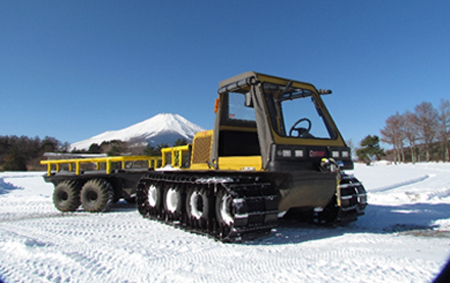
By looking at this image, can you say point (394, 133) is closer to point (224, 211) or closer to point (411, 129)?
point (411, 129)

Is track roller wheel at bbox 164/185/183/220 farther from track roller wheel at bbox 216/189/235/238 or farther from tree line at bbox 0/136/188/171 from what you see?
tree line at bbox 0/136/188/171

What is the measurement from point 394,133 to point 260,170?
181 feet

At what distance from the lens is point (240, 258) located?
3.99m

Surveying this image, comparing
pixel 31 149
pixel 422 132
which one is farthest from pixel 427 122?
pixel 31 149

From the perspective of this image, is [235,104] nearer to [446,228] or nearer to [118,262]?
[118,262]

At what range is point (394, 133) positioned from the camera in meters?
52.9

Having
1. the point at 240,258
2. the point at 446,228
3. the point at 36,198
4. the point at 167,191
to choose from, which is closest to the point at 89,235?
the point at 167,191

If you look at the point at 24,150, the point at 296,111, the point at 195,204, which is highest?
the point at 24,150

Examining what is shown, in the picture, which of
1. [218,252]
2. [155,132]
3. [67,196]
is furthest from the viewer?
[155,132]

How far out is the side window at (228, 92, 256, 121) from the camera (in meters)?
6.02

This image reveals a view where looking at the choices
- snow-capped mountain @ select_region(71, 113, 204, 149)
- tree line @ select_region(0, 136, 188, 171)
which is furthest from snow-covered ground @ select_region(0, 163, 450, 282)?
snow-capped mountain @ select_region(71, 113, 204, 149)

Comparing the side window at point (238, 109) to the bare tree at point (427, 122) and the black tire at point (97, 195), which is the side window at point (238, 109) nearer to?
A: the black tire at point (97, 195)

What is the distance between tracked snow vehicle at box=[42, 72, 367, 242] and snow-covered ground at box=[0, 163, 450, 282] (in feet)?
1.14

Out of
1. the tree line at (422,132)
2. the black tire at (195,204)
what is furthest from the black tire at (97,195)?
the tree line at (422,132)
